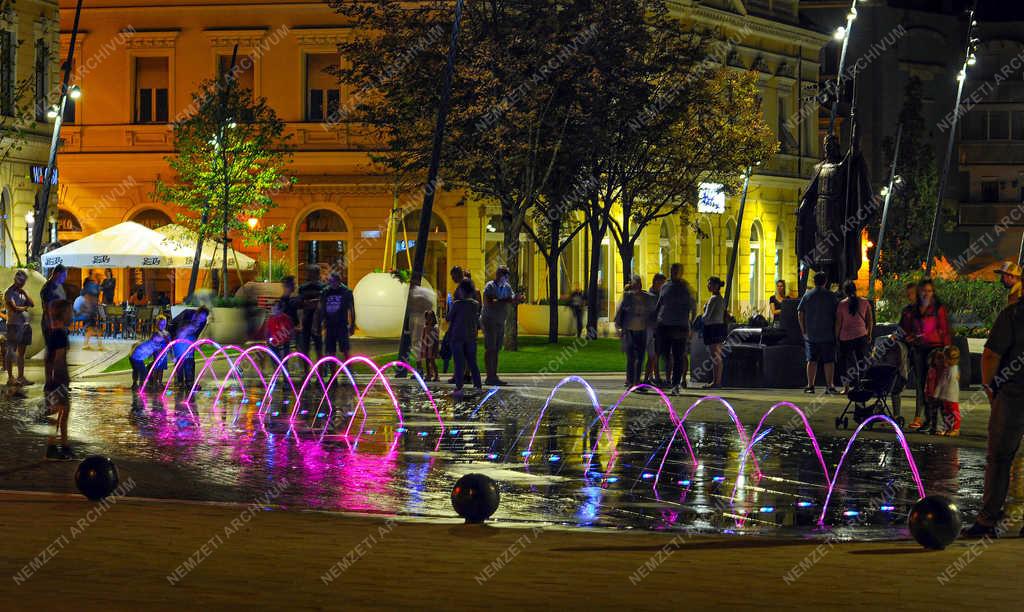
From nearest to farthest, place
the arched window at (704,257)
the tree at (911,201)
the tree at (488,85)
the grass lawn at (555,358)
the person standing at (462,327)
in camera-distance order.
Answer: the person standing at (462,327), the grass lawn at (555,358), the tree at (488,85), the arched window at (704,257), the tree at (911,201)

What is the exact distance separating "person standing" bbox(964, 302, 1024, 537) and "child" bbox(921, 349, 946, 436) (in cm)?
726

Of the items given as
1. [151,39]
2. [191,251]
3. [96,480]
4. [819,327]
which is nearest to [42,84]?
[191,251]

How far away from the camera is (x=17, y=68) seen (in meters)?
41.8

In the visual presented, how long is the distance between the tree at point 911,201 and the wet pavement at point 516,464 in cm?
5663

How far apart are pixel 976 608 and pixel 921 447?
9.03 m

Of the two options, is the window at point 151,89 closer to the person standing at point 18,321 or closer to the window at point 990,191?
the person standing at point 18,321

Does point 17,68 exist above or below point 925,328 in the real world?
above

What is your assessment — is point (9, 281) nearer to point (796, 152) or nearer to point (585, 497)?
point (585, 497)

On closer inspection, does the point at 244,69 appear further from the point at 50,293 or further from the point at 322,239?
the point at 50,293

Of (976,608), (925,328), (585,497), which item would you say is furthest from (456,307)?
(976,608)

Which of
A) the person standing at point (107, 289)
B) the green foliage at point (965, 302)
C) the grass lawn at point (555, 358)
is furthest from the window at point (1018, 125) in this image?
the green foliage at point (965, 302)

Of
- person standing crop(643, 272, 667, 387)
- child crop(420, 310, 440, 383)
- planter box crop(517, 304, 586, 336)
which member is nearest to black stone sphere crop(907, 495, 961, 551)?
person standing crop(643, 272, 667, 387)

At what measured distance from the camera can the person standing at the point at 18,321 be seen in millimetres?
23547

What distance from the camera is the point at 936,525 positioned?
33.0 feet
